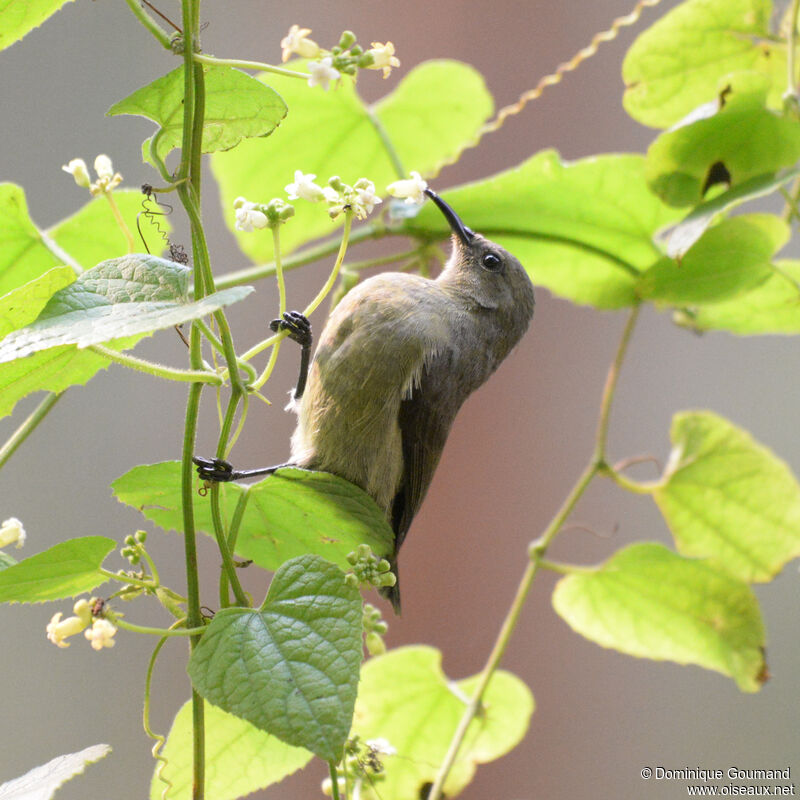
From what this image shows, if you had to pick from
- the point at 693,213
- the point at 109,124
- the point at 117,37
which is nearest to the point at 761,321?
the point at 693,213

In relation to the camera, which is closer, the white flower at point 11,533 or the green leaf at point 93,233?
the white flower at point 11,533

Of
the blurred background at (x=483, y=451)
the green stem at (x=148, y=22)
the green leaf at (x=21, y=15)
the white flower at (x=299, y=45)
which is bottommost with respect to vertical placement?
the blurred background at (x=483, y=451)

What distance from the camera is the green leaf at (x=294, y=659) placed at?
2.13ft

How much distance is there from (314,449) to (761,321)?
3.06 ft

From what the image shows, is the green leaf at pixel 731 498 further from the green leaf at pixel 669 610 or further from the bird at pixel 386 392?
the bird at pixel 386 392

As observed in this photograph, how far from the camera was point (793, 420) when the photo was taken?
266 centimetres

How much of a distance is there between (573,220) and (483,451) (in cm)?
135

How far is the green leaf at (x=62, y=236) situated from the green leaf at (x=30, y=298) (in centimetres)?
31

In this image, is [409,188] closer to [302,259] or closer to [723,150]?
[302,259]

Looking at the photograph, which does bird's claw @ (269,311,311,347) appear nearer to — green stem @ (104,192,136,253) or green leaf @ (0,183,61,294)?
green stem @ (104,192,136,253)

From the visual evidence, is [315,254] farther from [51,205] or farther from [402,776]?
[51,205]

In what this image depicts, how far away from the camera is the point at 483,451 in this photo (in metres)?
2.72

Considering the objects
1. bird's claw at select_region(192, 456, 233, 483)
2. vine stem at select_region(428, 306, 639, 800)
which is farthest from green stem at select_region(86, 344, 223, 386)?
vine stem at select_region(428, 306, 639, 800)

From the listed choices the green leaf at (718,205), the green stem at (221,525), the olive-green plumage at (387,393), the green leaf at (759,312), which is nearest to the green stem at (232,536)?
the green stem at (221,525)
